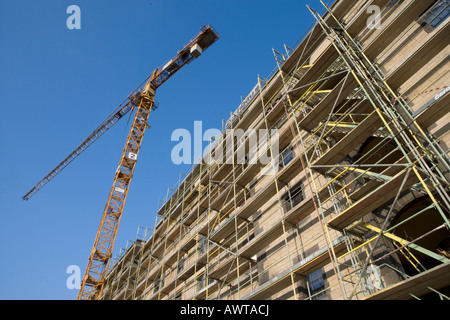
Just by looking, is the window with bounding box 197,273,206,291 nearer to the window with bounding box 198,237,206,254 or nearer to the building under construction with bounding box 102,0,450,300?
the building under construction with bounding box 102,0,450,300

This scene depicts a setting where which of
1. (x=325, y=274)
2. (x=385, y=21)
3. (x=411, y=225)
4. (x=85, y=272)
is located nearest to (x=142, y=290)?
(x=85, y=272)

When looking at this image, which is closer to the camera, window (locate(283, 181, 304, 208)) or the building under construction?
the building under construction

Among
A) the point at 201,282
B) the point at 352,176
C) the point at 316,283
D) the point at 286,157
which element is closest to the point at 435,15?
the point at 352,176

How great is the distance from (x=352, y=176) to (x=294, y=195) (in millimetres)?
3407

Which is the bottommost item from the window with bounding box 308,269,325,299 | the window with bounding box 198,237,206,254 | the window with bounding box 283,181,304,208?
the window with bounding box 308,269,325,299

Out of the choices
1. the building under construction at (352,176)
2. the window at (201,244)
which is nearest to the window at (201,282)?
the building under construction at (352,176)

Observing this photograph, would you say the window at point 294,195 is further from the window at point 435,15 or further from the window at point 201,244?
the window at point 201,244

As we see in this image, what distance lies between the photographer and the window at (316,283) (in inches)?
436

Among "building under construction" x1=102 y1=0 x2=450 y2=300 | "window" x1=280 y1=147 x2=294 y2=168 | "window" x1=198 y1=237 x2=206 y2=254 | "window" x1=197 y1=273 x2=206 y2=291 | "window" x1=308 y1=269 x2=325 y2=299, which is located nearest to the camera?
"building under construction" x1=102 y1=0 x2=450 y2=300

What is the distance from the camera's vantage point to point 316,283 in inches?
447

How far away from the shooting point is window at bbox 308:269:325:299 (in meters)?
11.1

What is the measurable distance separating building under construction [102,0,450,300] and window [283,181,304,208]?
0.05 meters

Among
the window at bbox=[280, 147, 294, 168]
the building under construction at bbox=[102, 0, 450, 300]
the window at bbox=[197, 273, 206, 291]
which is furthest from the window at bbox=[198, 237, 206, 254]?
the window at bbox=[280, 147, 294, 168]

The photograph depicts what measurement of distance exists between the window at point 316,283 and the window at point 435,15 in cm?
926
